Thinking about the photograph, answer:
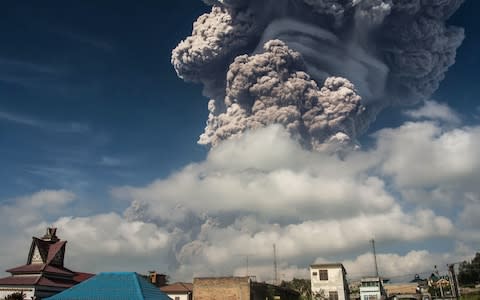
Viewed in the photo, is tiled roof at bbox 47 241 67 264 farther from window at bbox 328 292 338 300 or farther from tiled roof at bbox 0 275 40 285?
window at bbox 328 292 338 300

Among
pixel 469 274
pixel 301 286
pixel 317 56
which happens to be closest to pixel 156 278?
pixel 301 286

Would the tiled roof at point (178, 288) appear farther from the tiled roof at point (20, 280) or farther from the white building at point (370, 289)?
the white building at point (370, 289)

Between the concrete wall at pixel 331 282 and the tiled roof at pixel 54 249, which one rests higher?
the tiled roof at pixel 54 249

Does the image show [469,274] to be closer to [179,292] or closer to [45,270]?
[179,292]

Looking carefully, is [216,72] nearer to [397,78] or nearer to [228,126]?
[228,126]

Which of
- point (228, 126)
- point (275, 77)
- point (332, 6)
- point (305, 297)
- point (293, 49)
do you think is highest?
point (332, 6)

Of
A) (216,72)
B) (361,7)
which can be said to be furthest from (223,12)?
(361,7)

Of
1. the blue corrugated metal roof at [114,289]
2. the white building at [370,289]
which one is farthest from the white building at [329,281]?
the blue corrugated metal roof at [114,289]
